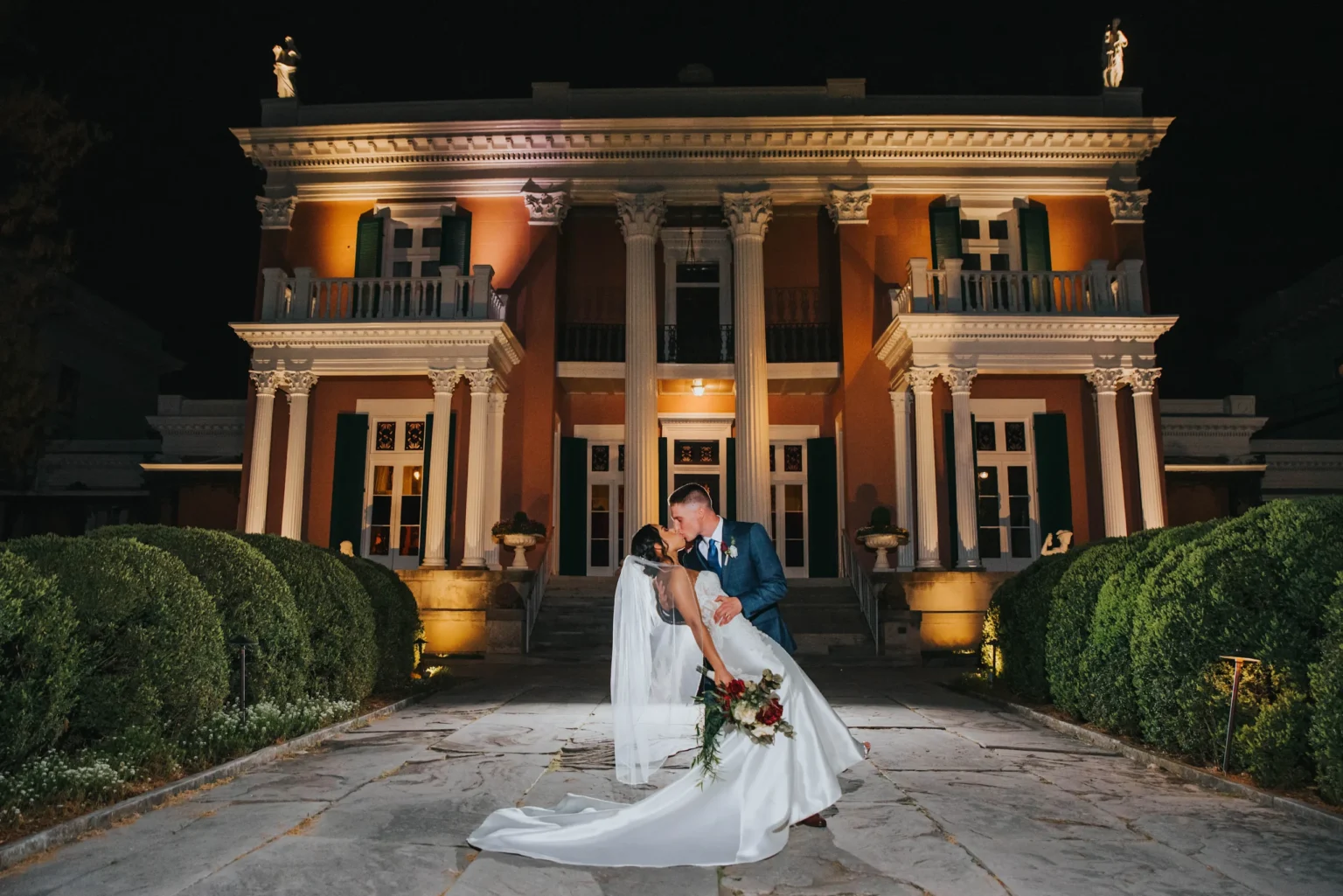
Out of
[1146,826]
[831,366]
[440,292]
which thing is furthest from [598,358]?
[1146,826]

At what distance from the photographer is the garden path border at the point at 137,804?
4047 millimetres

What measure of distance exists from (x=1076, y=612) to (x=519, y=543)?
10.1 meters

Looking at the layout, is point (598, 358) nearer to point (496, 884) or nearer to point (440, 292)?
point (440, 292)

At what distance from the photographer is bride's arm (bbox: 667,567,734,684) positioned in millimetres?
4383

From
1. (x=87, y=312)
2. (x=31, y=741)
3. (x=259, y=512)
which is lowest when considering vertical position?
(x=31, y=741)

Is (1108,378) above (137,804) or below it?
above

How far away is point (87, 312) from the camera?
27047 mm

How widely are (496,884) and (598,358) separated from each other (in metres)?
15.7

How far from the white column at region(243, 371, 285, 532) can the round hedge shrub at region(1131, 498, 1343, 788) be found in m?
14.9

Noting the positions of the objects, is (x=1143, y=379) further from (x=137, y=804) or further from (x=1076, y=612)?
(x=137, y=804)

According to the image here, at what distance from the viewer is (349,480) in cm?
1772

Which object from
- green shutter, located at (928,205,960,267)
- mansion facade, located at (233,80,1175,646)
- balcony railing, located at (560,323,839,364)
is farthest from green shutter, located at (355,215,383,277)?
green shutter, located at (928,205,960,267)

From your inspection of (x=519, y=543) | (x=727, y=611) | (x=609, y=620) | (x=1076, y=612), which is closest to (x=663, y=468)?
(x=519, y=543)

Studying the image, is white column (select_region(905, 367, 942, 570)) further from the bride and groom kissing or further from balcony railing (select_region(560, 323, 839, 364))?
the bride and groom kissing
